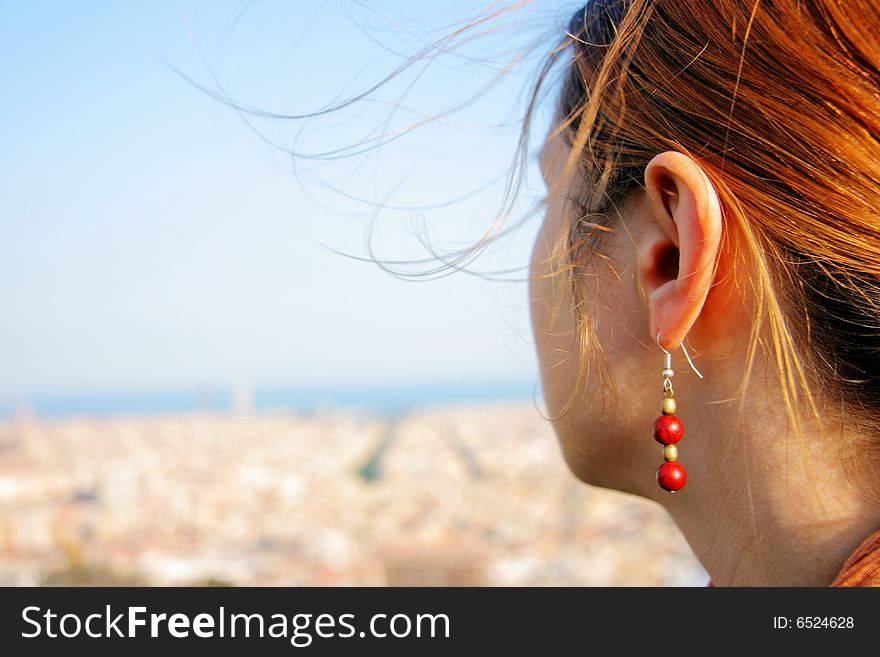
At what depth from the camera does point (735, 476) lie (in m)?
0.76

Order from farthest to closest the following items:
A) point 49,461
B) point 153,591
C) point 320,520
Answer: point 49,461 → point 320,520 → point 153,591

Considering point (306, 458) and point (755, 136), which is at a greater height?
point (306, 458)

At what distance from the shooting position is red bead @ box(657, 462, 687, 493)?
2.48 feet

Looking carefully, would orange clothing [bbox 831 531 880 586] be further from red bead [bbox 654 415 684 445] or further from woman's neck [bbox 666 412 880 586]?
red bead [bbox 654 415 684 445]

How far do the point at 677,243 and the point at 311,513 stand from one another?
1321 centimetres

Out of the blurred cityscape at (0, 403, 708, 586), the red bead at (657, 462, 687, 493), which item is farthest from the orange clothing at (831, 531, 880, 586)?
the blurred cityscape at (0, 403, 708, 586)

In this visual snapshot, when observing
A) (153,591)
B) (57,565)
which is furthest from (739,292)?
(57,565)

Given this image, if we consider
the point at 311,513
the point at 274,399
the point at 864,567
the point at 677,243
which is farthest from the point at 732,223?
the point at 274,399

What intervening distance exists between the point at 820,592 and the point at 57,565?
386 inches

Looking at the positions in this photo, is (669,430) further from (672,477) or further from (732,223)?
(732,223)

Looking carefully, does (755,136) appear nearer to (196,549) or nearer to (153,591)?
(153,591)

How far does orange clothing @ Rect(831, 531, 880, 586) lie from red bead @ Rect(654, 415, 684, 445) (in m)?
0.19

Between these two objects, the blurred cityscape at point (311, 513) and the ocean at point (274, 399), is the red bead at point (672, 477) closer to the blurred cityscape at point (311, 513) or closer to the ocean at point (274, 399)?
the blurred cityscape at point (311, 513)

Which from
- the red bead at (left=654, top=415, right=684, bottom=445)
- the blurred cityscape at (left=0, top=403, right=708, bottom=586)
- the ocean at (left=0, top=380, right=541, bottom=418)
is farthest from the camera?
the ocean at (left=0, top=380, right=541, bottom=418)
